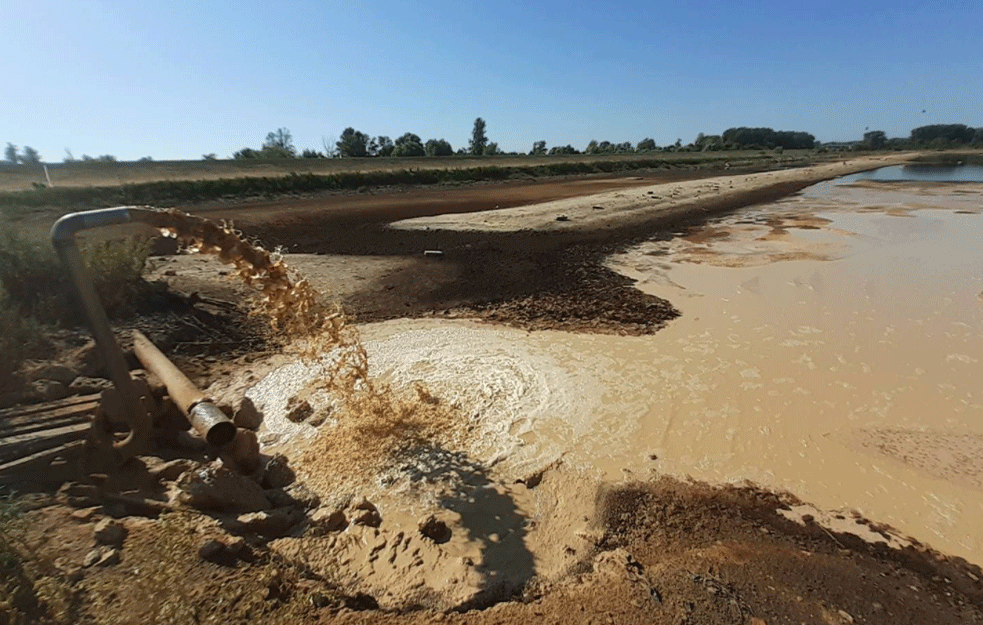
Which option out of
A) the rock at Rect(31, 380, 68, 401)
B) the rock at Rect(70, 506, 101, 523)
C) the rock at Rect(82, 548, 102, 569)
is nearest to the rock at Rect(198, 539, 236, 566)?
the rock at Rect(82, 548, 102, 569)

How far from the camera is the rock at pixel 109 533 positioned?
299 centimetres

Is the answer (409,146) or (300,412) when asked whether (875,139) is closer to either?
(409,146)

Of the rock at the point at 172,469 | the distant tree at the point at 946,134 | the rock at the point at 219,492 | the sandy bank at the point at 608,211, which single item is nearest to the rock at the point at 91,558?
the rock at the point at 219,492

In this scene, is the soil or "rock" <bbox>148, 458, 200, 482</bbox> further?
"rock" <bbox>148, 458, 200, 482</bbox>

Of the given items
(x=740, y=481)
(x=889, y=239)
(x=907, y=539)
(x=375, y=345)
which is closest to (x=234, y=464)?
(x=375, y=345)

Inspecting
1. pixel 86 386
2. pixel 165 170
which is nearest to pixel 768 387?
pixel 86 386

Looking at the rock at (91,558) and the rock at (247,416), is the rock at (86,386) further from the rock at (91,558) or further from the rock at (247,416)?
the rock at (91,558)

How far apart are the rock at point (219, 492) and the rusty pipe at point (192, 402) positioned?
0.32 metres

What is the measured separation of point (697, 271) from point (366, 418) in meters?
9.72

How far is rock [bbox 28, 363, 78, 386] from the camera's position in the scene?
531cm

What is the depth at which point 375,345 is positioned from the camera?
8117mm

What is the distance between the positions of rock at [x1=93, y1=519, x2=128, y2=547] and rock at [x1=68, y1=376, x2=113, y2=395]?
2666 mm

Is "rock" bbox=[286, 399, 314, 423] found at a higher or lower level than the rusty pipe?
lower

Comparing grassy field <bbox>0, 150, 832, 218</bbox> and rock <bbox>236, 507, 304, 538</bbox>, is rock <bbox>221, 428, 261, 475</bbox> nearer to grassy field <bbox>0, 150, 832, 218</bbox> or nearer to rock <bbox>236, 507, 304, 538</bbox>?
rock <bbox>236, 507, 304, 538</bbox>
